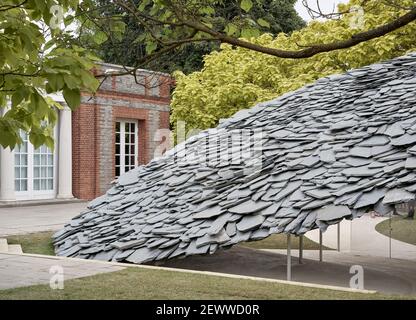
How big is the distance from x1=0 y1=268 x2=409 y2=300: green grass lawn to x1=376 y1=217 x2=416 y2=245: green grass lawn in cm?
911

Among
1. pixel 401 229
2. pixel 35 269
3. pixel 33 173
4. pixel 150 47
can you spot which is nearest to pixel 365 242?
pixel 401 229

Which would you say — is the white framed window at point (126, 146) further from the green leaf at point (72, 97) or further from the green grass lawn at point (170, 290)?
the green leaf at point (72, 97)

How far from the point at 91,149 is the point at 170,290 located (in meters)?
14.9

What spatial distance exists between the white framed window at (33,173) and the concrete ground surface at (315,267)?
9496mm

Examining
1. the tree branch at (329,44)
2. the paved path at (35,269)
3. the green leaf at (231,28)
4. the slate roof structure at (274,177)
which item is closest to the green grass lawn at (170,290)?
the paved path at (35,269)

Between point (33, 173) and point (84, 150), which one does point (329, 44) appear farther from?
point (84, 150)

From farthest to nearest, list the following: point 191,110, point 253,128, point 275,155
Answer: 1. point 191,110
2. point 253,128
3. point 275,155

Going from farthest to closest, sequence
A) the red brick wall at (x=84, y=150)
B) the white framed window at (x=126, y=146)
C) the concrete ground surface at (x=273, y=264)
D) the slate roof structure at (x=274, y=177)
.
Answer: the white framed window at (x=126, y=146), the red brick wall at (x=84, y=150), the slate roof structure at (x=274, y=177), the concrete ground surface at (x=273, y=264)

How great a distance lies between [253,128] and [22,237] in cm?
474

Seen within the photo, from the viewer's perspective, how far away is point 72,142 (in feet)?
67.8

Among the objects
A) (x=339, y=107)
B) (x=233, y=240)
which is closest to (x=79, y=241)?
(x=233, y=240)

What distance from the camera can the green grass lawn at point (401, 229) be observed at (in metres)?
15.8
